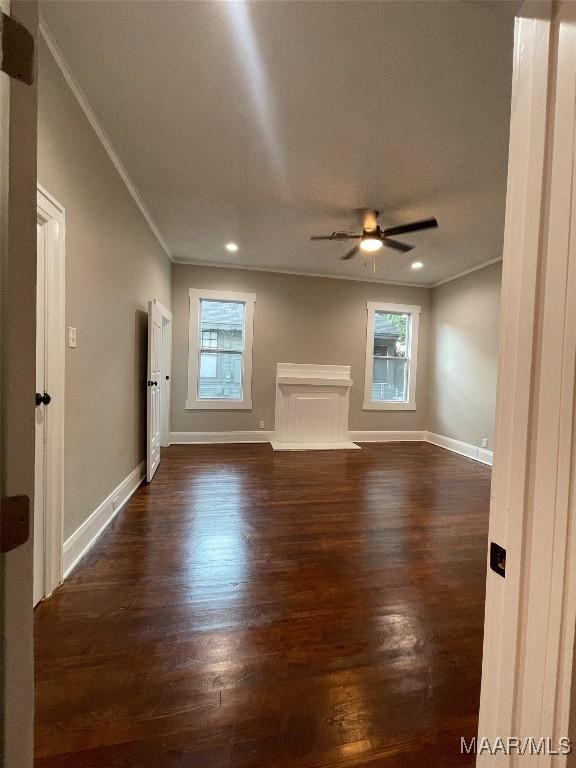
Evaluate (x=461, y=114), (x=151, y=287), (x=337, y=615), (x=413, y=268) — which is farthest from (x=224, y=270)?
(x=337, y=615)

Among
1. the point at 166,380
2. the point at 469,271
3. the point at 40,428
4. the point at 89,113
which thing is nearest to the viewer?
the point at 40,428

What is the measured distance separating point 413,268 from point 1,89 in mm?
5122

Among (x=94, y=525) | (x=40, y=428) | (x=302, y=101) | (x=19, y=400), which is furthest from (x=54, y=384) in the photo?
(x=302, y=101)

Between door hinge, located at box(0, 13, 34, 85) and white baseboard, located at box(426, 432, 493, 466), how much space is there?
4.84 meters

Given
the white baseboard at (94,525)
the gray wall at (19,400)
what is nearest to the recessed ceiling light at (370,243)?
the gray wall at (19,400)

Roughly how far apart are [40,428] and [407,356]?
5.49 meters

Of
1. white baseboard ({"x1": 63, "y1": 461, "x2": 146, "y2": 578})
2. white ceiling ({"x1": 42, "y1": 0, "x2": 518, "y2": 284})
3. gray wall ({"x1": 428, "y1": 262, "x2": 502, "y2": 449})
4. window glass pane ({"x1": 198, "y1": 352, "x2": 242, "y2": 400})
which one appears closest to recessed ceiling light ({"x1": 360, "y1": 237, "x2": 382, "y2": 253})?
white ceiling ({"x1": 42, "y1": 0, "x2": 518, "y2": 284})

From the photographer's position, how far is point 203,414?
199 inches

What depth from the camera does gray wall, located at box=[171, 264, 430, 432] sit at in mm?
4948

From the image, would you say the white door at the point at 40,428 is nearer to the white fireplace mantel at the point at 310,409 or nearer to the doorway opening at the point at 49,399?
the doorway opening at the point at 49,399

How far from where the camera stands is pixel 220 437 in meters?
5.09

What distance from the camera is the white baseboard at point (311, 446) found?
190 inches

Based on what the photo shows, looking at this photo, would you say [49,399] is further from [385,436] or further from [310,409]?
[385,436]

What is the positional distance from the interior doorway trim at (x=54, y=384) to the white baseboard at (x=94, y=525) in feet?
0.47
